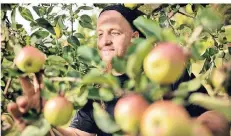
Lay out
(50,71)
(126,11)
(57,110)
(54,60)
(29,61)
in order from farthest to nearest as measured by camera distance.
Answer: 1. (126,11)
2. (54,60)
3. (50,71)
4. (29,61)
5. (57,110)

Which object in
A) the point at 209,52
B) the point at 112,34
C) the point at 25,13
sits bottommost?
the point at 209,52

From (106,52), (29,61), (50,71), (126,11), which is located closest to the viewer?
(29,61)

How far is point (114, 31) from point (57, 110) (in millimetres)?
1002

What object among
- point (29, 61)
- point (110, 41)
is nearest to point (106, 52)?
point (110, 41)

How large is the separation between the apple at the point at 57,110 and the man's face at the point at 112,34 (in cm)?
80

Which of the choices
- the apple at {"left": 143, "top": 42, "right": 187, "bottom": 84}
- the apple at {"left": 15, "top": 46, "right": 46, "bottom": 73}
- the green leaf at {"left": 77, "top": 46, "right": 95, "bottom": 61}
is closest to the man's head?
the apple at {"left": 15, "top": 46, "right": 46, "bottom": 73}

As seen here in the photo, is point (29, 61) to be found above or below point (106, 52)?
above

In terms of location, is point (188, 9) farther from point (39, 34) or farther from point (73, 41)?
point (39, 34)

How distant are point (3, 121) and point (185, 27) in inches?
50.3

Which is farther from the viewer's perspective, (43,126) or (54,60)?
(54,60)

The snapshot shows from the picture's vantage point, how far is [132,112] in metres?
0.91

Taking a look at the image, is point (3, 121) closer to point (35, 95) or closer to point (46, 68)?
point (46, 68)

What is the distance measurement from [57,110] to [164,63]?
0.33m

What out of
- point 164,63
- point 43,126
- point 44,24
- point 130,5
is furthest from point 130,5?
point 164,63
